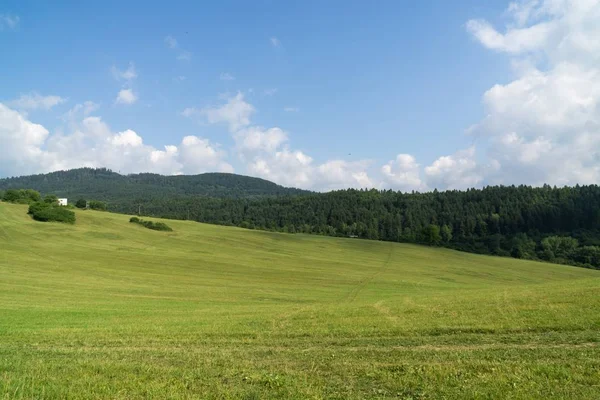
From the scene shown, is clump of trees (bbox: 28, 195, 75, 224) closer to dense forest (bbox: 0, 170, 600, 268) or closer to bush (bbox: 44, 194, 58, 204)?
bush (bbox: 44, 194, 58, 204)

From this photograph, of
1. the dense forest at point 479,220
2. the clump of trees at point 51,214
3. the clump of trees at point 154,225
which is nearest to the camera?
the clump of trees at point 51,214

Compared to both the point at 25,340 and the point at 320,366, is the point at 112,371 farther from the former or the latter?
the point at 25,340

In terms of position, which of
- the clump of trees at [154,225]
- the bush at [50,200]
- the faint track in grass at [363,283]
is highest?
the bush at [50,200]

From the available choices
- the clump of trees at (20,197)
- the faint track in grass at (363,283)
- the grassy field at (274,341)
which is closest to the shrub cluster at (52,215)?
the clump of trees at (20,197)

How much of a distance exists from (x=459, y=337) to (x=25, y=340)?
62.4 feet

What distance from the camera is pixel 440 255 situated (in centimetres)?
10506

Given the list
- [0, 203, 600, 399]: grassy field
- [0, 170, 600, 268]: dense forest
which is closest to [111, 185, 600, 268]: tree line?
[0, 170, 600, 268]: dense forest

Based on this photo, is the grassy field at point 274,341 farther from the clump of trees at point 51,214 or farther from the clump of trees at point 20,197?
the clump of trees at point 20,197

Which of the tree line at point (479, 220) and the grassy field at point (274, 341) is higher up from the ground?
the tree line at point (479, 220)

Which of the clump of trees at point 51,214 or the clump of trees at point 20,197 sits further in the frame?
the clump of trees at point 20,197

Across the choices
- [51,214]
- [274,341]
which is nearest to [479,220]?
[51,214]

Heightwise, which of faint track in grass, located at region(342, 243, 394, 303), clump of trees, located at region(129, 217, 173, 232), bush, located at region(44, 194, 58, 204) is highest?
bush, located at region(44, 194, 58, 204)

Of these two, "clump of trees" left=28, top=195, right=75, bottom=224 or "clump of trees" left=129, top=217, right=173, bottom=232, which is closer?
"clump of trees" left=28, top=195, right=75, bottom=224

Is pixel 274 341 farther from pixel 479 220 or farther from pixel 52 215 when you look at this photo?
pixel 479 220
